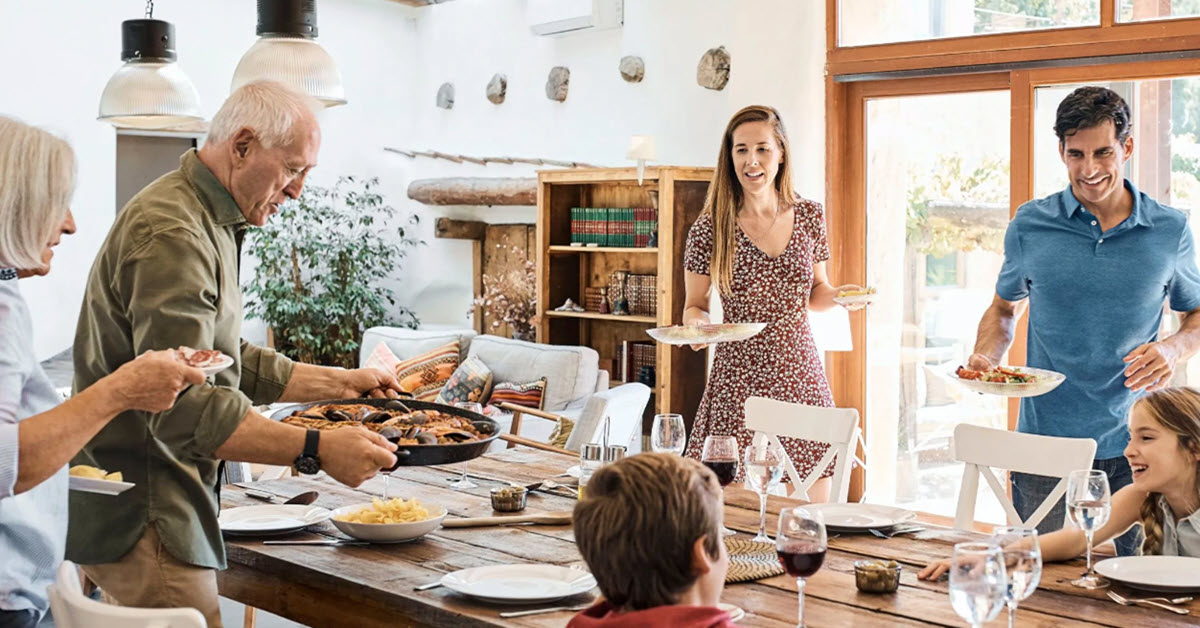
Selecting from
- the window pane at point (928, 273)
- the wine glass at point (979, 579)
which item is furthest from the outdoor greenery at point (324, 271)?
the wine glass at point (979, 579)

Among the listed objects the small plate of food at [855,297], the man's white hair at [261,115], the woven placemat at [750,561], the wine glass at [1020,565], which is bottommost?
the woven placemat at [750,561]

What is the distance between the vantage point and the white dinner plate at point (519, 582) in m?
2.17

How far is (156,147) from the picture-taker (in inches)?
319

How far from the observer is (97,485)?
209 centimetres

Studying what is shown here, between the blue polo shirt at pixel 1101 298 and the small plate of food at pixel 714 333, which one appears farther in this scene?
the small plate of food at pixel 714 333

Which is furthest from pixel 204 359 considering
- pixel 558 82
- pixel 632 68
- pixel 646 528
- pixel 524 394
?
pixel 558 82

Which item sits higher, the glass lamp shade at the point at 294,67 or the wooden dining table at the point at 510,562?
the glass lamp shade at the point at 294,67

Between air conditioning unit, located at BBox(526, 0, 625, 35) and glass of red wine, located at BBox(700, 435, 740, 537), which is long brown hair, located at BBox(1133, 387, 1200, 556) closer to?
glass of red wine, located at BBox(700, 435, 740, 537)

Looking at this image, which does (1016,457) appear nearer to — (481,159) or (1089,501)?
(1089,501)

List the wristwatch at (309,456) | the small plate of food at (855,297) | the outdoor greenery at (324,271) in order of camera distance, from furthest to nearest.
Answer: the outdoor greenery at (324,271) → the small plate of food at (855,297) → the wristwatch at (309,456)

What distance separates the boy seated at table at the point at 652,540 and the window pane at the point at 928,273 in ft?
13.4

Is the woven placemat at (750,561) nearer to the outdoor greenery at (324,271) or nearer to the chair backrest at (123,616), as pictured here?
the chair backrest at (123,616)

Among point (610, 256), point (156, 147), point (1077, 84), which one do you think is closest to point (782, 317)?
point (1077, 84)

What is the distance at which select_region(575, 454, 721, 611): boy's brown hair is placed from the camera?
5.31 feet
